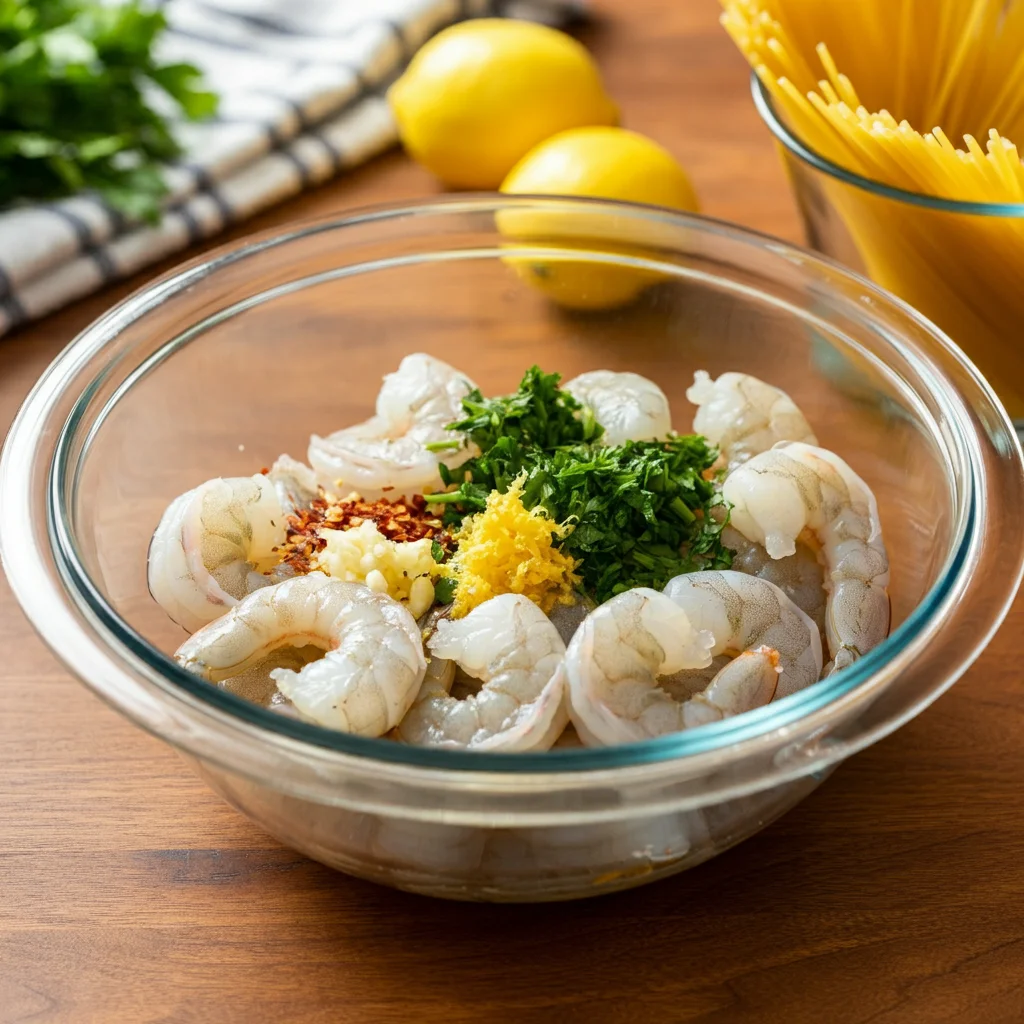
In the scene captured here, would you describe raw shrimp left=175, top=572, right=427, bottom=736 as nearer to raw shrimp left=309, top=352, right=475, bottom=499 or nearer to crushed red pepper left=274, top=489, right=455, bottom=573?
crushed red pepper left=274, top=489, right=455, bottom=573

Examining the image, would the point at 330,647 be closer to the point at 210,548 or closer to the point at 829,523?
the point at 210,548

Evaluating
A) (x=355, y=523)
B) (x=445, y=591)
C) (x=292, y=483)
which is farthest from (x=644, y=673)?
(x=292, y=483)

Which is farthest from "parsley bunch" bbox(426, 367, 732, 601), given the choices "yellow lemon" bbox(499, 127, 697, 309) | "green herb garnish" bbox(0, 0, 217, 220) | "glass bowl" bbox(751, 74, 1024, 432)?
"green herb garnish" bbox(0, 0, 217, 220)

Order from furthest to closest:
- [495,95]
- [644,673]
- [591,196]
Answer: [495,95], [591,196], [644,673]

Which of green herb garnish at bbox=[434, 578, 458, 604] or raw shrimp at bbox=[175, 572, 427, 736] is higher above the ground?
raw shrimp at bbox=[175, 572, 427, 736]

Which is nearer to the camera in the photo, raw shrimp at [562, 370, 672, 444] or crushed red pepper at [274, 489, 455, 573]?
crushed red pepper at [274, 489, 455, 573]

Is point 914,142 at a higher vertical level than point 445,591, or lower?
higher

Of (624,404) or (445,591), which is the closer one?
(445,591)

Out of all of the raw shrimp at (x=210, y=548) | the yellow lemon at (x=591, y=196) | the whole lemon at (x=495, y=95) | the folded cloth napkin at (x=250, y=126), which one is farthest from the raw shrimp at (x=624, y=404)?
the folded cloth napkin at (x=250, y=126)

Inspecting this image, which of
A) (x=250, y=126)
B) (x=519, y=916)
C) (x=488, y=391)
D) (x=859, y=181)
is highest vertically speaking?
(x=859, y=181)
